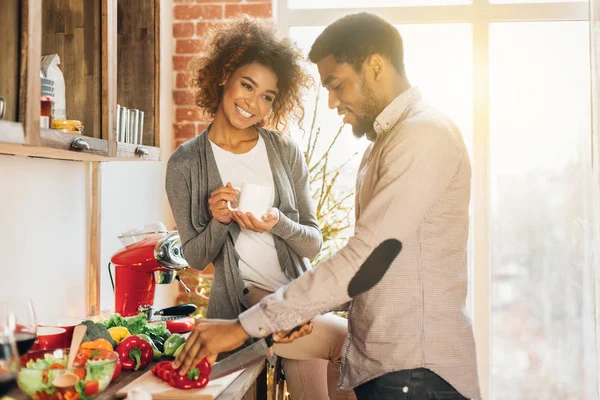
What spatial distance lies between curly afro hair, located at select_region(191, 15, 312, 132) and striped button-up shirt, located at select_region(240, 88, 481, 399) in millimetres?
790

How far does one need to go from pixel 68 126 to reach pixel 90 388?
629mm

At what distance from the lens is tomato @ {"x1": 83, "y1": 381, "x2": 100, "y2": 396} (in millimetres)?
1393

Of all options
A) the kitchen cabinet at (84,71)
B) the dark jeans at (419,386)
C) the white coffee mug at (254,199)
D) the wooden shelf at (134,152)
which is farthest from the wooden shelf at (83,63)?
the dark jeans at (419,386)

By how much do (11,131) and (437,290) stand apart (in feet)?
2.98

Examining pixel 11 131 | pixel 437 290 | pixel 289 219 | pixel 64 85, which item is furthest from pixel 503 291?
pixel 11 131

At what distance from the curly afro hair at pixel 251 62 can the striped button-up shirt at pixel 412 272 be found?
790 millimetres

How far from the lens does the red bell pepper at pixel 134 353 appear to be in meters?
1.71

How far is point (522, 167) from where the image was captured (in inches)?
138

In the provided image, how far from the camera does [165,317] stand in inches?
94.0

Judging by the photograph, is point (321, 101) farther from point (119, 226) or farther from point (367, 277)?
point (367, 277)

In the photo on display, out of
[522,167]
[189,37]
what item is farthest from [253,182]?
[522,167]

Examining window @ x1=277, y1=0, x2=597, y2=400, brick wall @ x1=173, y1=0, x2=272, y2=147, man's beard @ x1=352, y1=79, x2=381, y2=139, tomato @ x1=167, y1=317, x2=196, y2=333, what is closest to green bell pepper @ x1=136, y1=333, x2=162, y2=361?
tomato @ x1=167, y1=317, x2=196, y2=333

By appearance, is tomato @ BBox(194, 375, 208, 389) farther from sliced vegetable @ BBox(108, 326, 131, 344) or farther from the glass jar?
the glass jar

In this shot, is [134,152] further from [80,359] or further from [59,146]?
[80,359]
